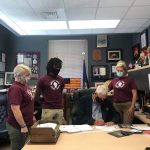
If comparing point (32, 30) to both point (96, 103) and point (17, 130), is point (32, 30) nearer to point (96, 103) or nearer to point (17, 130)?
point (96, 103)

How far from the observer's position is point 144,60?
388cm

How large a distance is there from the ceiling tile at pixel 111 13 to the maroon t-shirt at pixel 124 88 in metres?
1.19

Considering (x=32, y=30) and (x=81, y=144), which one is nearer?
(x=81, y=144)

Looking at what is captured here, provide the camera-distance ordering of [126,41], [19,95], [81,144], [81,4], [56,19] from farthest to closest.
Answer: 1. [126,41]
2. [56,19]
3. [81,4]
4. [19,95]
5. [81,144]

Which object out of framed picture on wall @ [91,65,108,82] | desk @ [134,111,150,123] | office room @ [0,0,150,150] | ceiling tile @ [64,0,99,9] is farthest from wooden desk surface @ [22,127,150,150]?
framed picture on wall @ [91,65,108,82]

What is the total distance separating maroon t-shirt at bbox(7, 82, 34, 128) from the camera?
2268 mm

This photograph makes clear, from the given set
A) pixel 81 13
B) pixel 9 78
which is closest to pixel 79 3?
pixel 81 13

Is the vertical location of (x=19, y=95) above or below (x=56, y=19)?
below

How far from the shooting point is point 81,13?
4203 mm

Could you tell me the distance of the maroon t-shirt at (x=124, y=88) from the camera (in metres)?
3.65

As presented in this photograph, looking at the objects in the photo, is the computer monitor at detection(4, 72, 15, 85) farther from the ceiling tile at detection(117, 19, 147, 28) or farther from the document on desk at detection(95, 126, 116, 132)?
the document on desk at detection(95, 126, 116, 132)

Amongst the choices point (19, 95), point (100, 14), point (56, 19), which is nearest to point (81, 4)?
point (100, 14)

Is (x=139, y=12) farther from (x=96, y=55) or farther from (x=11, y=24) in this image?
(x=11, y=24)

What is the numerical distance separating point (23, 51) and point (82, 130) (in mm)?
4315
